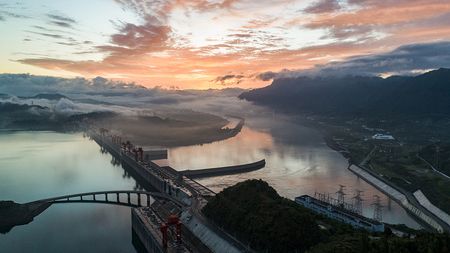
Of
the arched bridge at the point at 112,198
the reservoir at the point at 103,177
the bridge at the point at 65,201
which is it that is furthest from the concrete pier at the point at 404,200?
the arched bridge at the point at 112,198

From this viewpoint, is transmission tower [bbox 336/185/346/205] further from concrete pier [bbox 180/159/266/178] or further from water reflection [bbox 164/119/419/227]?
concrete pier [bbox 180/159/266/178]

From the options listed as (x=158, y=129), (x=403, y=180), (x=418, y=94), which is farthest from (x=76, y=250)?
(x=418, y=94)

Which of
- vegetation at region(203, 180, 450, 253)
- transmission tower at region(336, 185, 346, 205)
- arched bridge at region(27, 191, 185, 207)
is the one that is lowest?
transmission tower at region(336, 185, 346, 205)

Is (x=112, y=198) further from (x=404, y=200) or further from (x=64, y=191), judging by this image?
(x=404, y=200)

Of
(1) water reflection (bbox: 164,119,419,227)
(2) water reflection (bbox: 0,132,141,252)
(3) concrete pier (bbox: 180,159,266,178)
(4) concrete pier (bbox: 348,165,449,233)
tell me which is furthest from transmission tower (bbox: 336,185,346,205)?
(2) water reflection (bbox: 0,132,141,252)

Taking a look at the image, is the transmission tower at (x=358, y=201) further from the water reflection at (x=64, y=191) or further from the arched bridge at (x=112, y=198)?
the water reflection at (x=64, y=191)

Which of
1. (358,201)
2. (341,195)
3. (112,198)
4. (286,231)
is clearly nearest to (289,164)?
(341,195)

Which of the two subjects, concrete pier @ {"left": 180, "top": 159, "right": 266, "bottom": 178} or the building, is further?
concrete pier @ {"left": 180, "top": 159, "right": 266, "bottom": 178}

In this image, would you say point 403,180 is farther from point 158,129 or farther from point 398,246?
point 158,129
